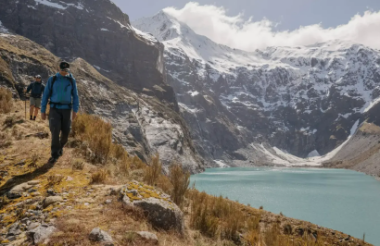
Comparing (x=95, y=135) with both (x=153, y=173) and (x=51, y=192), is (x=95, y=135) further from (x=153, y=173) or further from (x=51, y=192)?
(x=51, y=192)

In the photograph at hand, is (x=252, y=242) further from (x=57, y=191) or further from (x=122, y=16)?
(x=122, y=16)

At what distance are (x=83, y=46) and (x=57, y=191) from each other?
162 metres

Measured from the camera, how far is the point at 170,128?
371 feet

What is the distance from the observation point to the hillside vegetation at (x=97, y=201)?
3939 millimetres

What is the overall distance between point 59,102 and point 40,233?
383 cm

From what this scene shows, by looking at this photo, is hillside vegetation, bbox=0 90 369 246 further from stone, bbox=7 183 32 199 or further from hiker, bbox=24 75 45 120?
hiker, bbox=24 75 45 120

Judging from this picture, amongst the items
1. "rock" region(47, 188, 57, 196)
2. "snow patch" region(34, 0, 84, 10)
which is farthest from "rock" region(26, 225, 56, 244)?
"snow patch" region(34, 0, 84, 10)

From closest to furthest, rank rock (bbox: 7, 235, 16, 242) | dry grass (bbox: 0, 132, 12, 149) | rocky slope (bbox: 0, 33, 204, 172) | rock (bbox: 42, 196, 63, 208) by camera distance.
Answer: rock (bbox: 7, 235, 16, 242)
rock (bbox: 42, 196, 63, 208)
dry grass (bbox: 0, 132, 12, 149)
rocky slope (bbox: 0, 33, 204, 172)

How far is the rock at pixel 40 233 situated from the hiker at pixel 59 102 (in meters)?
3.07

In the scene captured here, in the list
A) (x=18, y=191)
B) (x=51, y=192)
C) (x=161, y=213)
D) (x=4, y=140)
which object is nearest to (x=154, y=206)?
(x=161, y=213)

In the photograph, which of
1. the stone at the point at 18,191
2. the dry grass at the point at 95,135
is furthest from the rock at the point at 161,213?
the dry grass at the point at 95,135

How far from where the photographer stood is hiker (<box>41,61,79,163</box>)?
21.7 ft

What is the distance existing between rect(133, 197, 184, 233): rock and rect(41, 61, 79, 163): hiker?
3084 millimetres

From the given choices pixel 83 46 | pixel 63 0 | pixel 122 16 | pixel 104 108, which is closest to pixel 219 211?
pixel 104 108
